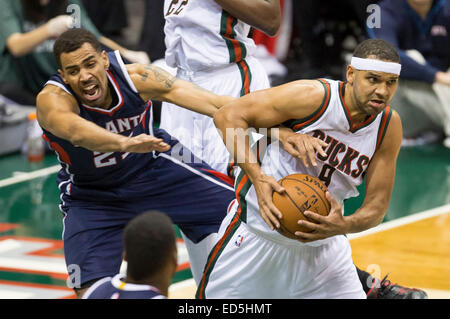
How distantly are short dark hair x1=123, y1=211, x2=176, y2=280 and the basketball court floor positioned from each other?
2.50 meters

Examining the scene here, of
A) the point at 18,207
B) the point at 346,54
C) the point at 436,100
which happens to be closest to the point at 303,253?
the point at 18,207

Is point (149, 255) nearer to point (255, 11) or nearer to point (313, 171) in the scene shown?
point (313, 171)

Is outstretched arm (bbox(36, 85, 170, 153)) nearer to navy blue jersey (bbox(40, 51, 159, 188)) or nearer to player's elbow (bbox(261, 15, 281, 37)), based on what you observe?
navy blue jersey (bbox(40, 51, 159, 188))

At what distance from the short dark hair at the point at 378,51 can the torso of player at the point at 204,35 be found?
1.65 metres

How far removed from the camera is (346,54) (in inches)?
475

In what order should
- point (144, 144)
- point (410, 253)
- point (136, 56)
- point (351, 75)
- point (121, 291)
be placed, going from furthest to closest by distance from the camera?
point (136, 56), point (410, 253), point (351, 75), point (144, 144), point (121, 291)

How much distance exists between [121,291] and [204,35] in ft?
9.38

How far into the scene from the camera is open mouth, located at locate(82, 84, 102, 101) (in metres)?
5.18

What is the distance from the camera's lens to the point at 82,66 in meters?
5.14

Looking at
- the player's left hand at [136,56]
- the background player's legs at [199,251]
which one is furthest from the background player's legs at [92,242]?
the player's left hand at [136,56]

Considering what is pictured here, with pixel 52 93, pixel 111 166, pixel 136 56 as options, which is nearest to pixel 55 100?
pixel 52 93

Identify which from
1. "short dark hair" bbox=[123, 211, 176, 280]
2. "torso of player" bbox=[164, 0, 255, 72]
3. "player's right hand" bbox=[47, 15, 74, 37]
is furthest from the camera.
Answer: "player's right hand" bbox=[47, 15, 74, 37]

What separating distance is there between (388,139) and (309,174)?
463 mm

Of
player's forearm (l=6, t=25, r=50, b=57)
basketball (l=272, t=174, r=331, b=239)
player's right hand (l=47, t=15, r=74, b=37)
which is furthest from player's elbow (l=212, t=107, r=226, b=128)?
→ player's forearm (l=6, t=25, r=50, b=57)
